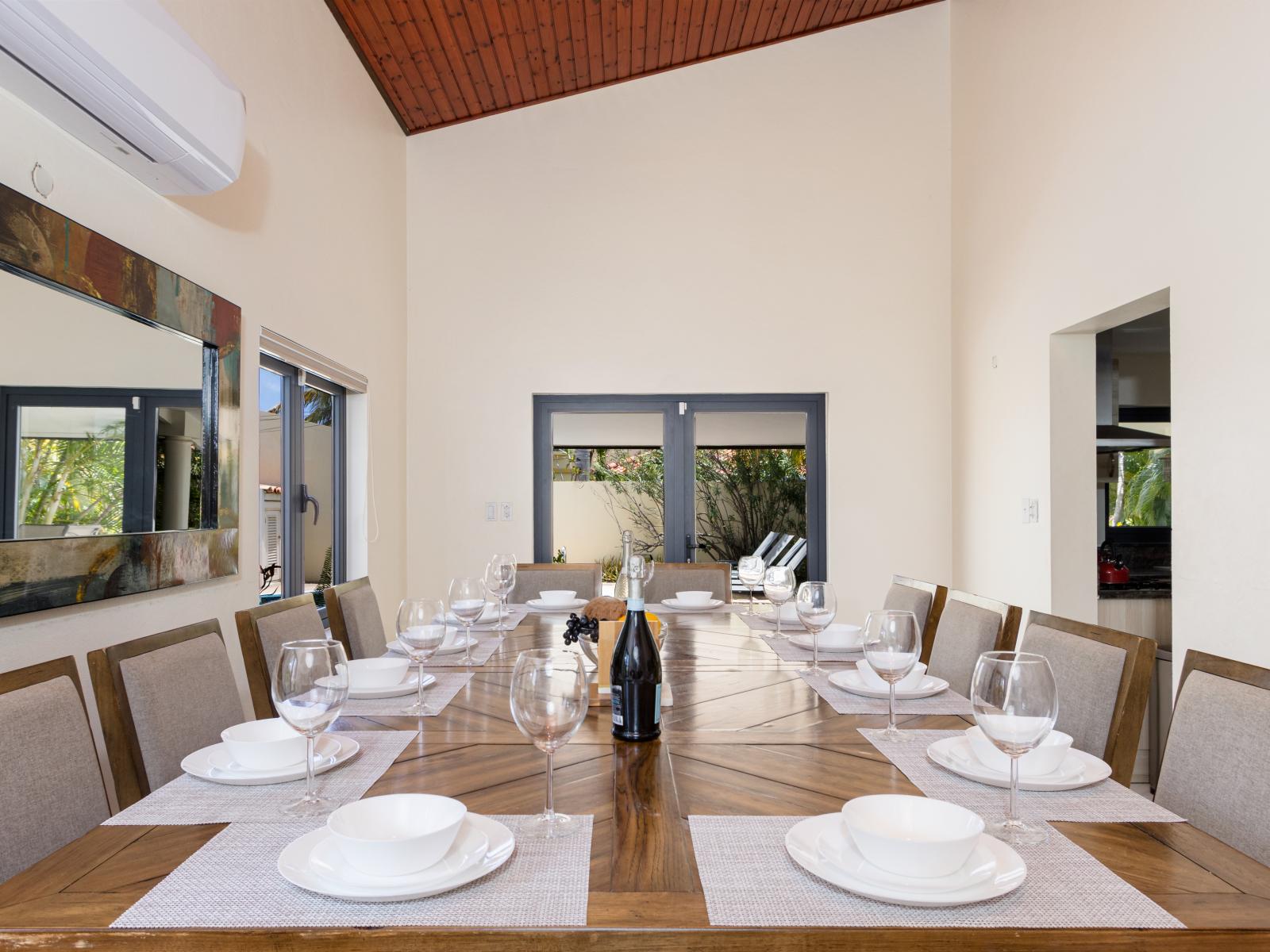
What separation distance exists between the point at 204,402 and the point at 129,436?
15.1 inches

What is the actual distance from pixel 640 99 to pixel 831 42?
1.09m

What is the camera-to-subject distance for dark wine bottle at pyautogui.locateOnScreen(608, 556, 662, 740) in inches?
54.4

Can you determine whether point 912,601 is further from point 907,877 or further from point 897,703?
point 907,877

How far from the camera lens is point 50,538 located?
6.42 feet

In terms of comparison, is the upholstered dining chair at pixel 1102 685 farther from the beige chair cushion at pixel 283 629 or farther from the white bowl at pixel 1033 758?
the beige chair cushion at pixel 283 629

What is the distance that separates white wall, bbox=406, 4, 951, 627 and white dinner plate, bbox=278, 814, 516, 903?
12.4 ft

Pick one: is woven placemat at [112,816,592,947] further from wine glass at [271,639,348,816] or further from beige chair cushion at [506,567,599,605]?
beige chair cushion at [506,567,599,605]

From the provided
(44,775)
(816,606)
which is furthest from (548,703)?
(816,606)

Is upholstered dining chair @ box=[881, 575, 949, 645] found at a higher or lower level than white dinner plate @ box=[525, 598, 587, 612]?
higher

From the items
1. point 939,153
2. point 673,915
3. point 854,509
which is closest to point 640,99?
point 939,153

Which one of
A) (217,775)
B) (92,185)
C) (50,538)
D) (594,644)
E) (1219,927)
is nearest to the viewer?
(1219,927)

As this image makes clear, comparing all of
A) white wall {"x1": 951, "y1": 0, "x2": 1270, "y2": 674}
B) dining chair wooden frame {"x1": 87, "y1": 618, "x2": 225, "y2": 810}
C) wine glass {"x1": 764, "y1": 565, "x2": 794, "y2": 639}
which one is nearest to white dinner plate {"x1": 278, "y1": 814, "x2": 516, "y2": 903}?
dining chair wooden frame {"x1": 87, "y1": 618, "x2": 225, "y2": 810}

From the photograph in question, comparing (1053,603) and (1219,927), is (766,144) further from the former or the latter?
(1219,927)

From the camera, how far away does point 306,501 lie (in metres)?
3.77
